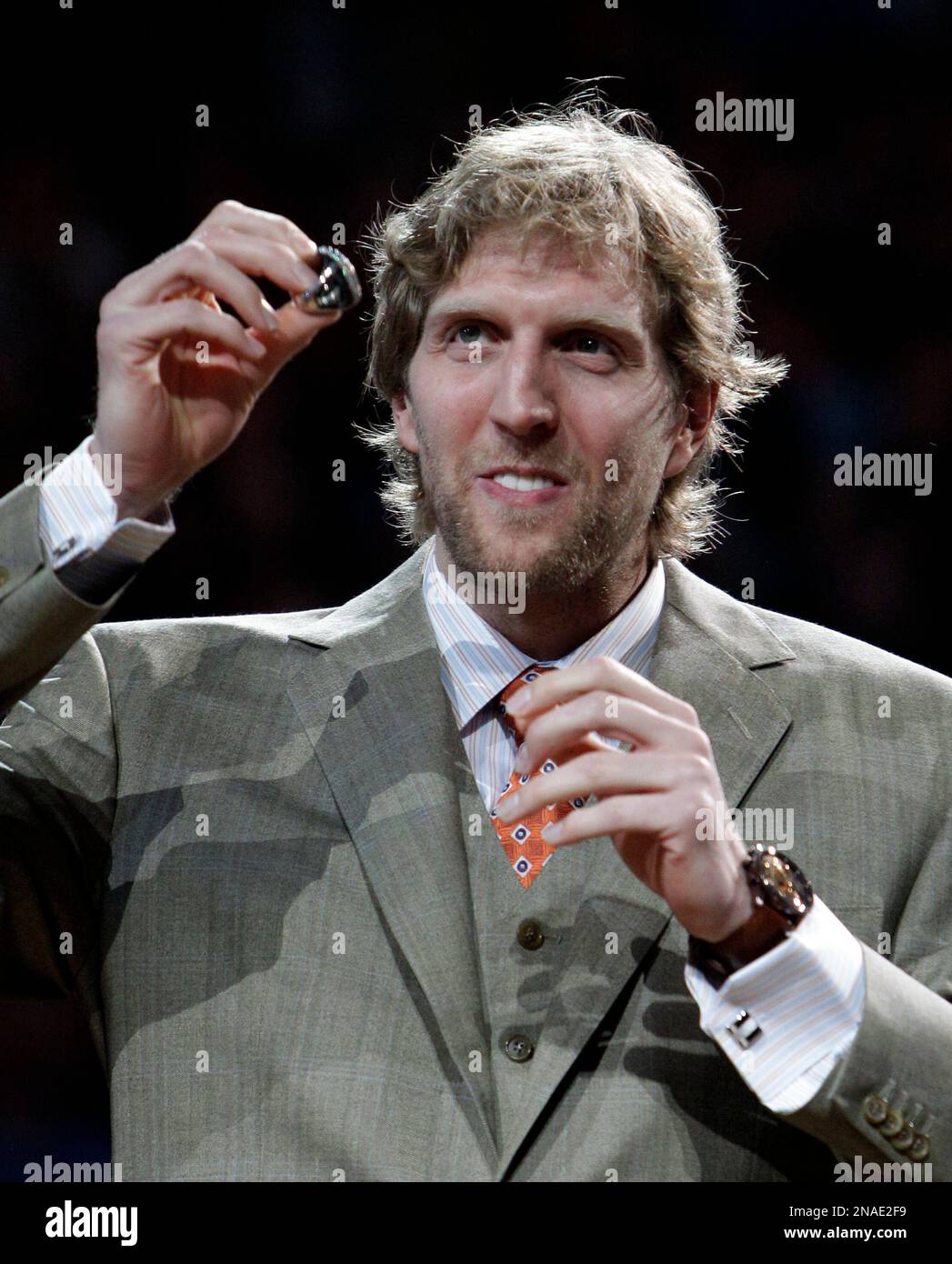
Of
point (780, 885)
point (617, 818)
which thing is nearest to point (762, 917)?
point (780, 885)

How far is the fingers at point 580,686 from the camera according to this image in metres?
1.18

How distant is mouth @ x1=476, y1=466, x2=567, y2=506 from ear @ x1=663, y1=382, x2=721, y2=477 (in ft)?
0.96

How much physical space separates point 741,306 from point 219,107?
2.96 feet

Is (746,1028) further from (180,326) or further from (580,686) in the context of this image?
(180,326)

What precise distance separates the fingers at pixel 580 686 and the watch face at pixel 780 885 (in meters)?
0.16

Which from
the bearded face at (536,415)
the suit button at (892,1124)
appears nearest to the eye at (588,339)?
the bearded face at (536,415)

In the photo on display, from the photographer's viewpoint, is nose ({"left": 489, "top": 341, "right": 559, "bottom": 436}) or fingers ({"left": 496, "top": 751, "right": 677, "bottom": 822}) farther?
nose ({"left": 489, "top": 341, "right": 559, "bottom": 436})

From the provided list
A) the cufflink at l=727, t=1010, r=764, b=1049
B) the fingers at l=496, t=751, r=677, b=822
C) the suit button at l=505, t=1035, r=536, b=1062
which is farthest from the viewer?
the suit button at l=505, t=1035, r=536, b=1062

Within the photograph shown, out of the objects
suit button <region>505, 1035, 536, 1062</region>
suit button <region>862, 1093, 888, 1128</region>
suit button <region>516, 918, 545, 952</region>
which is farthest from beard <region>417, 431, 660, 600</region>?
suit button <region>862, 1093, 888, 1128</region>

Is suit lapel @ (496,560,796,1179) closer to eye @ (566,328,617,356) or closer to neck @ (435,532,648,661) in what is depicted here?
neck @ (435,532,648,661)

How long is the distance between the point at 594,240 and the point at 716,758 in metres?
0.54

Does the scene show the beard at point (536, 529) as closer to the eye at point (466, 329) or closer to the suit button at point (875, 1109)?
the eye at point (466, 329)

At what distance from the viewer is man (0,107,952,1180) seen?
127 cm

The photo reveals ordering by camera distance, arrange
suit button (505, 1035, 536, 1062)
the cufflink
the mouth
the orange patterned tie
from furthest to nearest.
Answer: the mouth, the orange patterned tie, suit button (505, 1035, 536, 1062), the cufflink
